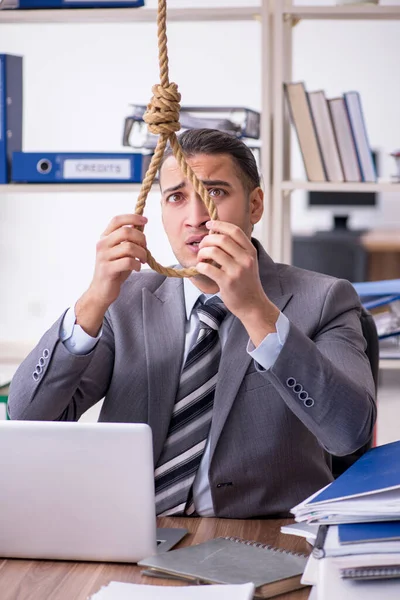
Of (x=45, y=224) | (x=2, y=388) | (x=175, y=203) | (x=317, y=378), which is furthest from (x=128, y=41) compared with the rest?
(x=317, y=378)

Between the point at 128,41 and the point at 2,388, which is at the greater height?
the point at 128,41

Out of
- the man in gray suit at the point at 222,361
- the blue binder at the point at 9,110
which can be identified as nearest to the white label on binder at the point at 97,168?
the blue binder at the point at 9,110

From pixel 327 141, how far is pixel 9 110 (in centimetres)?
96

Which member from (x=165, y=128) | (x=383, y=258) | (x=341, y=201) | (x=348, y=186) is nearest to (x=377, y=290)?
(x=348, y=186)

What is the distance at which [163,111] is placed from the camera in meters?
1.28

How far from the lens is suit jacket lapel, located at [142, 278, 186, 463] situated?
5.20ft

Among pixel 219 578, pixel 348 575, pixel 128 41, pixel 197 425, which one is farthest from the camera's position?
pixel 128 41

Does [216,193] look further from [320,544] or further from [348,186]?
[348,186]

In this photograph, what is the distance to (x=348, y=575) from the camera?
39.4 inches

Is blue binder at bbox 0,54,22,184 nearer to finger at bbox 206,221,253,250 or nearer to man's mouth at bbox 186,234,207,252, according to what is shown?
man's mouth at bbox 186,234,207,252

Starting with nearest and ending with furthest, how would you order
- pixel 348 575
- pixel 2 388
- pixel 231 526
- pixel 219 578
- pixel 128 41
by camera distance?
pixel 348 575
pixel 219 578
pixel 231 526
pixel 2 388
pixel 128 41

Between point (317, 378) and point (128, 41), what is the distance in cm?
239

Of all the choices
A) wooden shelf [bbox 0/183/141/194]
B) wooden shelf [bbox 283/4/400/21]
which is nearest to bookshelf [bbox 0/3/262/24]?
wooden shelf [bbox 283/4/400/21]

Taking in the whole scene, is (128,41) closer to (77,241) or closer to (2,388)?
(77,241)
